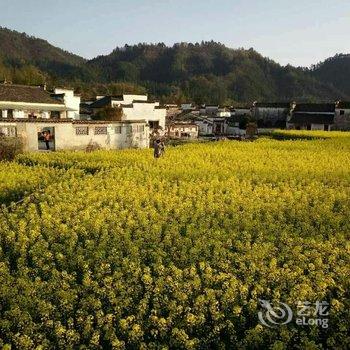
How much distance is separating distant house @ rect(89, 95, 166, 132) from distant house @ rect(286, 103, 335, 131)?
2028 cm

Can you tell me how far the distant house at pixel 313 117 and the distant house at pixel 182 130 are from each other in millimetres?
14595

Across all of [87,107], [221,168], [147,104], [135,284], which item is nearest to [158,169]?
[221,168]

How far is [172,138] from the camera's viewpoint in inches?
2167

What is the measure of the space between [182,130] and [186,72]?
118507 mm

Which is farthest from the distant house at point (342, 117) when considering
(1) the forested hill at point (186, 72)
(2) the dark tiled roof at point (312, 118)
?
(1) the forested hill at point (186, 72)

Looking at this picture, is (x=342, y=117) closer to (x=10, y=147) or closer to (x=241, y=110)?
(x=241, y=110)

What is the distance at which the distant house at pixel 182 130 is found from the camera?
56.8 metres

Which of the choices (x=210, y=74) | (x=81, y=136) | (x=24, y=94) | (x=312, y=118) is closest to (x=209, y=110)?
(x=312, y=118)

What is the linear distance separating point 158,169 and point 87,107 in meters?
39.4

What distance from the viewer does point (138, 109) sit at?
52.8 metres

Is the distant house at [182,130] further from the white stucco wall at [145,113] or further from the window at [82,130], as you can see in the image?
the window at [82,130]

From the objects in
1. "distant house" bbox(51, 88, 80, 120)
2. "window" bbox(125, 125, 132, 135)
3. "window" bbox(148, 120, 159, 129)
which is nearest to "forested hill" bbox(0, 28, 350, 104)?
"window" bbox(148, 120, 159, 129)

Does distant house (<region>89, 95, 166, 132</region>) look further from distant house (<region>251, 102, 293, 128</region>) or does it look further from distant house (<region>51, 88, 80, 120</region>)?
distant house (<region>251, 102, 293, 128</region>)

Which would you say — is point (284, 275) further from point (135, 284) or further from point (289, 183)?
point (289, 183)
